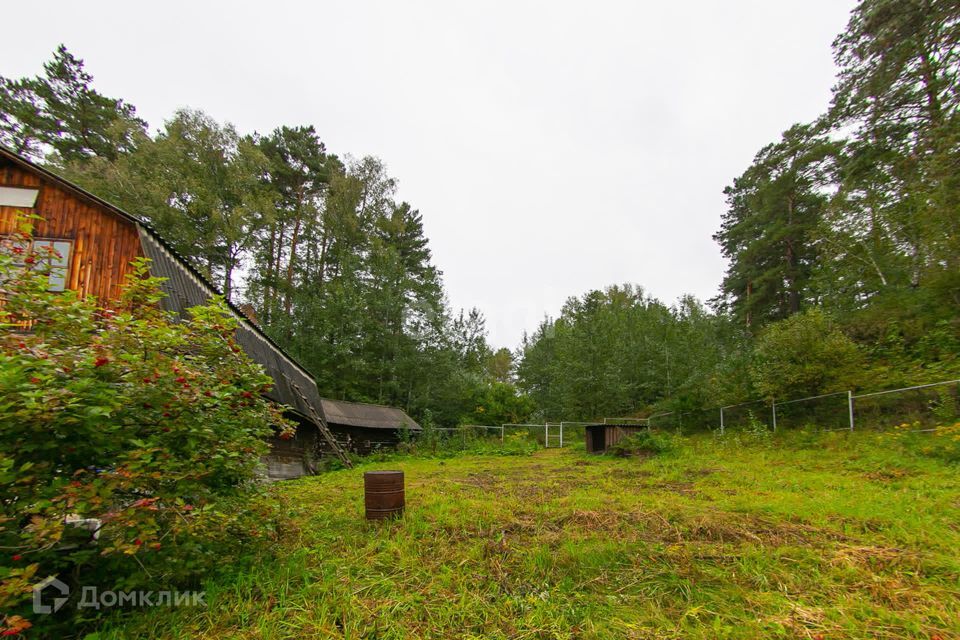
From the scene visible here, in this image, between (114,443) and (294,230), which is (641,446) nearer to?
(114,443)

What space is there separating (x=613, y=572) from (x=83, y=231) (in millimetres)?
11252

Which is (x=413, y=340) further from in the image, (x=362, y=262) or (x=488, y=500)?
(x=488, y=500)

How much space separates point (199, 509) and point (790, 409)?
15.6 m

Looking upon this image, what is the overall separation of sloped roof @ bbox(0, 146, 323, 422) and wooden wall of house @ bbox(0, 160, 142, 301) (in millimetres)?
184

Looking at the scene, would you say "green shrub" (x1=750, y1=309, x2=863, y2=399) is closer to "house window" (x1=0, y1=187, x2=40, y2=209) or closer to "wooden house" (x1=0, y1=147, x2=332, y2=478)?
"wooden house" (x1=0, y1=147, x2=332, y2=478)

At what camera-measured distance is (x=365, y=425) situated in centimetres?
1562

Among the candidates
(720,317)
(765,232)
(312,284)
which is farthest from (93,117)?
(720,317)

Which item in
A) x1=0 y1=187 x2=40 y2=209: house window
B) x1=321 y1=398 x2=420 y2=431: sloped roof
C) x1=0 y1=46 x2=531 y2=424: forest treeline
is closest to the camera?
x1=0 y1=187 x2=40 y2=209: house window

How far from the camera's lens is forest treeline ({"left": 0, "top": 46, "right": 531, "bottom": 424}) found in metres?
19.2

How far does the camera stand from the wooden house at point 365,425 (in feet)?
48.3

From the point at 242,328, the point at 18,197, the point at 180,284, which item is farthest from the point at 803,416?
the point at 18,197

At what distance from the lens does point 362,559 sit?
3.38 meters

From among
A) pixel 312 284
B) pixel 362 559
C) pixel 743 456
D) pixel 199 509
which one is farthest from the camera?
pixel 312 284

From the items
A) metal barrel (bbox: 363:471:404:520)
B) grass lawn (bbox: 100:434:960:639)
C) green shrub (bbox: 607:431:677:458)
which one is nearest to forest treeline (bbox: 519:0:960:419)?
green shrub (bbox: 607:431:677:458)
